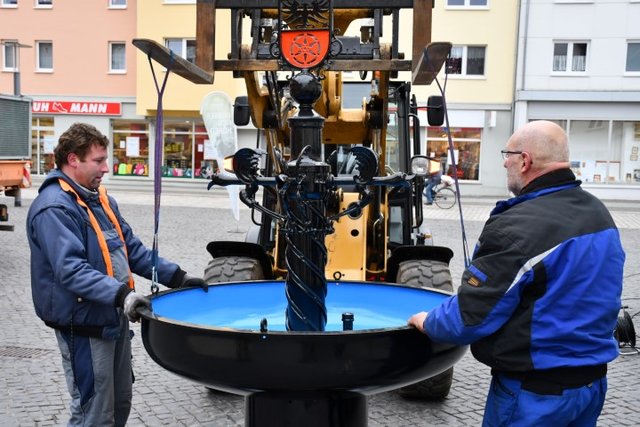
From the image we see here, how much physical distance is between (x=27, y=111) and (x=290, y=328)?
11.2 meters

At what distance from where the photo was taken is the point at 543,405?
254 centimetres

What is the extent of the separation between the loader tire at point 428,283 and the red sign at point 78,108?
1005 inches

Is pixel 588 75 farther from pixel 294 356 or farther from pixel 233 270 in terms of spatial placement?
pixel 294 356

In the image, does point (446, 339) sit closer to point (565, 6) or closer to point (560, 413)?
point (560, 413)

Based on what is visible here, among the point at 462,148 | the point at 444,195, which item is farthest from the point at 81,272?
the point at 462,148

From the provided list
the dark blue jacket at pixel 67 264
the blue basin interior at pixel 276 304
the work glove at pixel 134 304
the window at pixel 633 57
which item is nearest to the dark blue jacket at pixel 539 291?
the blue basin interior at pixel 276 304

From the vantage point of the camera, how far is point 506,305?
245 cm

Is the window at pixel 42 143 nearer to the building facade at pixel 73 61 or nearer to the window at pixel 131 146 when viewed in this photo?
the building facade at pixel 73 61

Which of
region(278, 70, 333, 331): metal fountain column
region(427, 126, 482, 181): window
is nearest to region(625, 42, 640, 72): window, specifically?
region(427, 126, 482, 181): window

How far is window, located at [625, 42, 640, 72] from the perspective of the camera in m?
25.4

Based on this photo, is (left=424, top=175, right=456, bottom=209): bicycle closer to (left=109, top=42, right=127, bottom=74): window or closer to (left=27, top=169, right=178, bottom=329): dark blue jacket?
(left=109, top=42, right=127, bottom=74): window

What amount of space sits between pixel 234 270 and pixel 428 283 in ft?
4.66

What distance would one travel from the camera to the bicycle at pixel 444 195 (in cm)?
2159

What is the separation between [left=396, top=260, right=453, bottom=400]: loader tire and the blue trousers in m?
2.38
